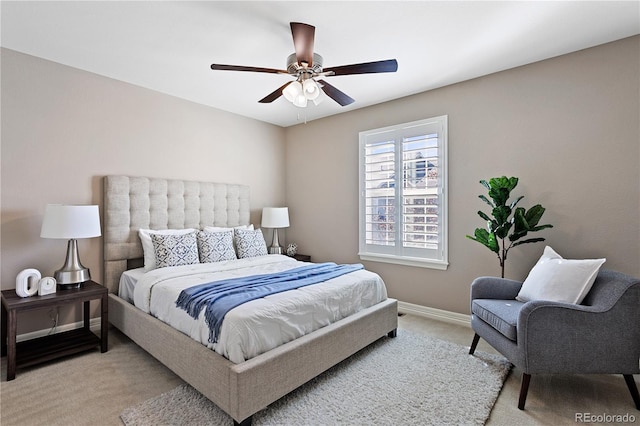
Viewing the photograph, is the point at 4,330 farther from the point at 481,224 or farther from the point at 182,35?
the point at 481,224

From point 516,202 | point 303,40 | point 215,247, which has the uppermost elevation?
point 303,40

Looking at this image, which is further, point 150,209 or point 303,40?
point 150,209

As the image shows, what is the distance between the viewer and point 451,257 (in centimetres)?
357

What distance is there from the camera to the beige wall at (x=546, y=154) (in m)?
2.63

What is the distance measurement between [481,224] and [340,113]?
2.46 meters

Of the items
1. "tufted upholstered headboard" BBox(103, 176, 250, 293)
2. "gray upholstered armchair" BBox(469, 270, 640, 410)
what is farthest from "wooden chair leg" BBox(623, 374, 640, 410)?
"tufted upholstered headboard" BBox(103, 176, 250, 293)

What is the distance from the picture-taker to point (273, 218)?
183 inches

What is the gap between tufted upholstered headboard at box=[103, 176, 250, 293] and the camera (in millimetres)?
3287

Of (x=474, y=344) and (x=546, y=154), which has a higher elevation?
(x=546, y=154)

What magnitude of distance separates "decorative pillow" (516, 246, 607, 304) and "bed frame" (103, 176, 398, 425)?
120 centimetres

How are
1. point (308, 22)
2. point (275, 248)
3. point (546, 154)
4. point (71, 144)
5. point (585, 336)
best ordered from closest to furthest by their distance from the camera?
point (585, 336) → point (308, 22) → point (546, 154) → point (71, 144) → point (275, 248)

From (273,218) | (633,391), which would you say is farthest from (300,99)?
(633,391)

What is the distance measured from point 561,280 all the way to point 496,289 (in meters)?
0.50

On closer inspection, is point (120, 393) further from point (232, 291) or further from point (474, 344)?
point (474, 344)
